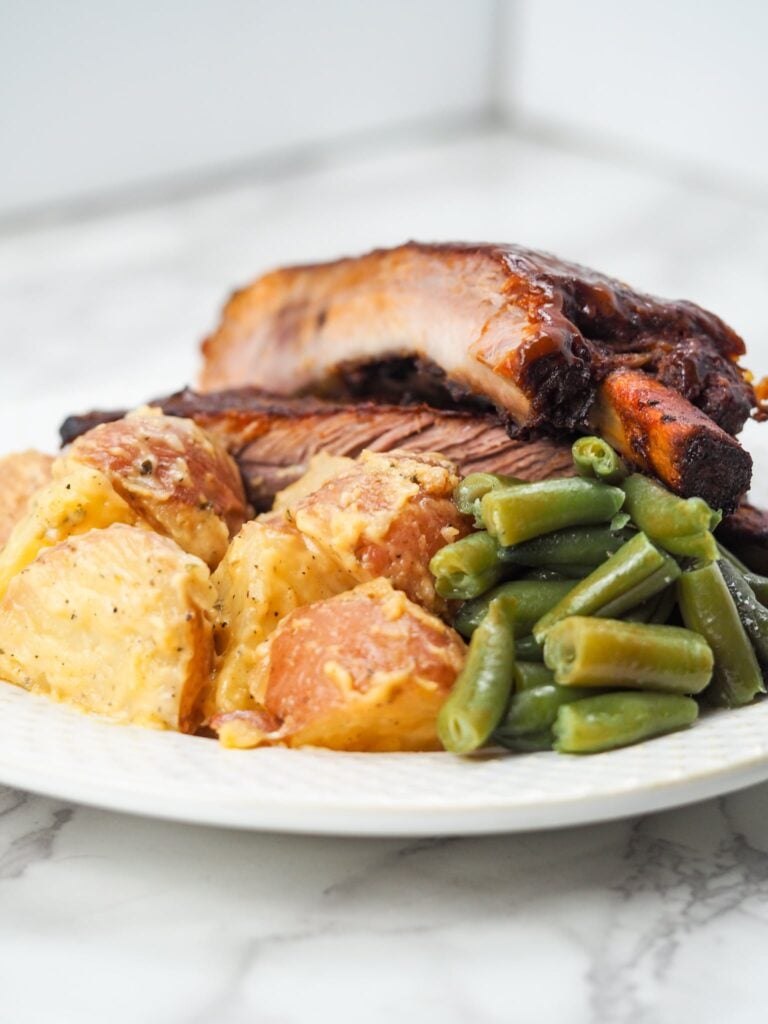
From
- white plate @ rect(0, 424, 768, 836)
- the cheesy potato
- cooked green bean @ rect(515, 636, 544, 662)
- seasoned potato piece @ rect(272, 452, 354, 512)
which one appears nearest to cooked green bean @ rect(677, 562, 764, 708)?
white plate @ rect(0, 424, 768, 836)

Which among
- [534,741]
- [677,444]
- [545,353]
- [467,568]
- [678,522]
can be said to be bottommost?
[534,741]

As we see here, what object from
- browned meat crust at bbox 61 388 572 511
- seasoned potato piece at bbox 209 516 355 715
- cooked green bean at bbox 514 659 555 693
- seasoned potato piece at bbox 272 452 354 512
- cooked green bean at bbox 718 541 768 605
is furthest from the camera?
seasoned potato piece at bbox 272 452 354 512

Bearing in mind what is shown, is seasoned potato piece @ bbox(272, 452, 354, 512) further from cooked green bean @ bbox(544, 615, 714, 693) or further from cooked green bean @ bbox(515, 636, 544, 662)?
cooked green bean @ bbox(544, 615, 714, 693)

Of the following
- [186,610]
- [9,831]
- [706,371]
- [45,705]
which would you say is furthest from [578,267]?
[9,831]

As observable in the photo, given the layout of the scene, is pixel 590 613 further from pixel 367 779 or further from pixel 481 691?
pixel 367 779

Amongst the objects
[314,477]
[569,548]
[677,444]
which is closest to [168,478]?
[314,477]
